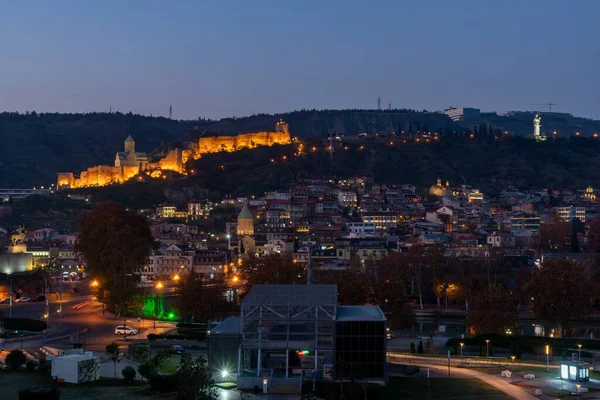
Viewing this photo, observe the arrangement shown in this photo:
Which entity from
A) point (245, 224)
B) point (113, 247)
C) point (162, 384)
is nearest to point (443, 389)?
point (162, 384)

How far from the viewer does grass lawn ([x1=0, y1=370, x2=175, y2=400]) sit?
23109 mm

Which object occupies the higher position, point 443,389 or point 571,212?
point 571,212

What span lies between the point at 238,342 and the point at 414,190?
76.2 metres

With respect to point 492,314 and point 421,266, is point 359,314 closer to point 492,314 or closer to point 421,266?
point 492,314

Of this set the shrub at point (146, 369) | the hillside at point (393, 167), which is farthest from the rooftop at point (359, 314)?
the hillside at point (393, 167)

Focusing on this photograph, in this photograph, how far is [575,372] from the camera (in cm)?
2508

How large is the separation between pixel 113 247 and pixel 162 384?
2254 cm

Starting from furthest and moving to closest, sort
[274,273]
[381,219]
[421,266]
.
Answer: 1. [381,219]
2. [421,266]
3. [274,273]

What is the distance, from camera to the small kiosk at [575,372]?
25016 mm

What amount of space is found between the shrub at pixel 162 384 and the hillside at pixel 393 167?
70.5 metres

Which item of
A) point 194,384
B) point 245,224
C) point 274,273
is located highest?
point 245,224

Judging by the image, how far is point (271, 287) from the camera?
1105 inches

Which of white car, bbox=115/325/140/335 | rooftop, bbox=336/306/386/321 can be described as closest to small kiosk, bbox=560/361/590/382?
rooftop, bbox=336/306/386/321

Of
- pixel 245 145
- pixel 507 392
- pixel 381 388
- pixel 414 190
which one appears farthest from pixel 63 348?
pixel 245 145
